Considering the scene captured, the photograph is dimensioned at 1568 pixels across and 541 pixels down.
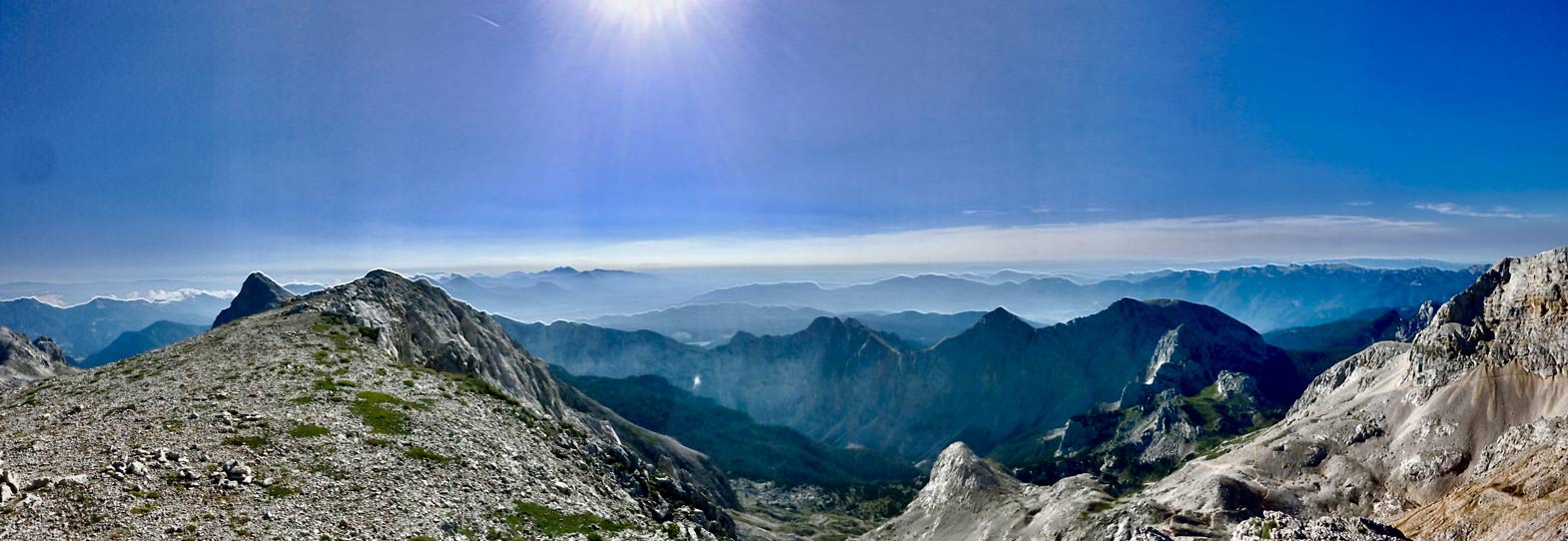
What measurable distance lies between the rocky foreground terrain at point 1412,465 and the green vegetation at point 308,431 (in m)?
100

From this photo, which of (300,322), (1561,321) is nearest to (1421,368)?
(1561,321)

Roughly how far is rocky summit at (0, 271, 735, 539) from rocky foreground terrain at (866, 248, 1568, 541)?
84559mm

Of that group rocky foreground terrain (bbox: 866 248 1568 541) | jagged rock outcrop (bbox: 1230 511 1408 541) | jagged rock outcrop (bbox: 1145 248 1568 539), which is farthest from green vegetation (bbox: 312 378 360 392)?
jagged rock outcrop (bbox: 1145 248 1568 539)

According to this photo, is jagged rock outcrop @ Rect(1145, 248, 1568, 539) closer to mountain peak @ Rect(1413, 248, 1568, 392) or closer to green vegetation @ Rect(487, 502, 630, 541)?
mountain peak @ Rect(1413, 248, 1568, 392)

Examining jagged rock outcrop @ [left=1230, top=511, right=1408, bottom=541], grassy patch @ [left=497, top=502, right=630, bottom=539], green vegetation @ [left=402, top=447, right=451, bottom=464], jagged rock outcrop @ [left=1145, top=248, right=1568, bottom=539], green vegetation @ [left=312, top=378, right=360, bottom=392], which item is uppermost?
green vegetation @ [left=312, top=378, right=360, bottom=392]

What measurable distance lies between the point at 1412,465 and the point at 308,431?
19456 centimetres

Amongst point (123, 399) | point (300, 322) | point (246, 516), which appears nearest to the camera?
point (246, 516)

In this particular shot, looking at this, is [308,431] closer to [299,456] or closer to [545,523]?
[299,456]

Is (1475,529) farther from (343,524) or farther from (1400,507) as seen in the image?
(343,524)

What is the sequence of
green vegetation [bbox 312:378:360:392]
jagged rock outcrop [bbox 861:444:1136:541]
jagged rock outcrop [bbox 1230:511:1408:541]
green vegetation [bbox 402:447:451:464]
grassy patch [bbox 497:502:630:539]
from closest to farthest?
1. jagged rock outcrop [bbox 1230:511:1408:541]
2. grassy patch [bbox 497:502:630:539]
3. green vegetation [bbox 402:447:451:464]
4. green vegetation [bbox 312:378:360:392]
5. jagged rock outcrop [bbox 861:444:1136:541]

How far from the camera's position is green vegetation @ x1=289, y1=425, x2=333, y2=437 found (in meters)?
40.8

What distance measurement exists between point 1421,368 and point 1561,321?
2674 centimetres

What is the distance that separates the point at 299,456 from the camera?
37656 mm

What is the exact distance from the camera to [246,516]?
99.5 ft
